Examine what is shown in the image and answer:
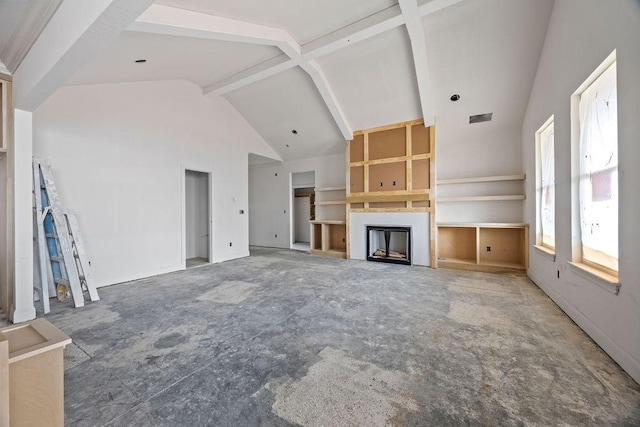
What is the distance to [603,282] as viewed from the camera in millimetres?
2055

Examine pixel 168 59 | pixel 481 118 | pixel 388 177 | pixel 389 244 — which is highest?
pixel 168 59

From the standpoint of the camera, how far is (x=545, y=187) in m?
3.76

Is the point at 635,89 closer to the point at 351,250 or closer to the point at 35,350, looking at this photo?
the point at 35,350

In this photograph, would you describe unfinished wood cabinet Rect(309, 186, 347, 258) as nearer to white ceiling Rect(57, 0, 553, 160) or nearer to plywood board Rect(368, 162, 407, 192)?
plywood board Rect(368, 162, 407, 192)

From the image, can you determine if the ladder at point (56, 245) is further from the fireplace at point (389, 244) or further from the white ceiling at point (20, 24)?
the fireplace at point (389, 244)

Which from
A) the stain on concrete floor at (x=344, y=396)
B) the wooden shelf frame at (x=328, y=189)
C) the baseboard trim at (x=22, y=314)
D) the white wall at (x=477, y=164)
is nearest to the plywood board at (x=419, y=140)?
the white wall at (x=477, y=164)

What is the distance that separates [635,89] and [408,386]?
2.43 m

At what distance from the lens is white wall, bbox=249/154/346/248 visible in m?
7.00

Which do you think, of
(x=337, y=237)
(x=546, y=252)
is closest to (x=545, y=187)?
(x=546, y=252)

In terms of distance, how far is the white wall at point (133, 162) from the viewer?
11.8 ft

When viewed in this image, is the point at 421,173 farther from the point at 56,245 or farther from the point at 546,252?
the point at 56,245

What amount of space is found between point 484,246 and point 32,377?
19.4 feet

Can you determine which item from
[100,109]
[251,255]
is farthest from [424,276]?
[100,109]

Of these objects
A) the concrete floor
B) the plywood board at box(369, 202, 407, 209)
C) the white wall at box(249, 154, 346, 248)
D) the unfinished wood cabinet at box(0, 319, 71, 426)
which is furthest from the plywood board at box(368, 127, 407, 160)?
the unfinished wood cabinet at box(0, 319, 71, 426)
